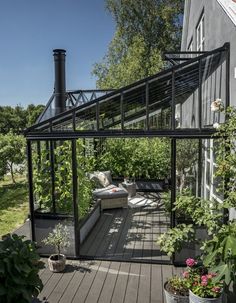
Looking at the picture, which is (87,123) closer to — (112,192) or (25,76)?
(112,192)

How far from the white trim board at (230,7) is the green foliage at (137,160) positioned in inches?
290

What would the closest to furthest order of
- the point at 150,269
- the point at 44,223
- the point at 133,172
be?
1. the point at 150,269
2. the point at 44,223
3. the point at 133,172

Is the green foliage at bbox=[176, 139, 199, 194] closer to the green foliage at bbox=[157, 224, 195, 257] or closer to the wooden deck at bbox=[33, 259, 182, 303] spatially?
the green foliage at bbox=[157, 224, 195, 257]

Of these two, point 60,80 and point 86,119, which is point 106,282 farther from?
point 60,80

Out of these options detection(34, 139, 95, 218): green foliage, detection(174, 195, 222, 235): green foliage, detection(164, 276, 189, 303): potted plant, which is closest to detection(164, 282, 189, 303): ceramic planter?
detection(164, 276, 189, 303): potted plant

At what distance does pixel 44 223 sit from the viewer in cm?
660

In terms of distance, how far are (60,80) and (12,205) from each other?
526 cm

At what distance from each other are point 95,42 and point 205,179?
76.7 feet

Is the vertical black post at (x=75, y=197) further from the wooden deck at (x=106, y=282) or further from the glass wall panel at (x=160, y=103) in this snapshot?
the glass wall panel at (x=160, y=103)

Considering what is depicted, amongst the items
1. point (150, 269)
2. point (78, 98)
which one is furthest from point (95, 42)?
point (150, 269)

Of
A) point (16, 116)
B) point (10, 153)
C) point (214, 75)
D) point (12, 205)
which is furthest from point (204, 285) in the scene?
point (16, 116)

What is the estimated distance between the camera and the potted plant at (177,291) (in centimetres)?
452

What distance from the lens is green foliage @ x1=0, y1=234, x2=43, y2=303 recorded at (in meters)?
3.00

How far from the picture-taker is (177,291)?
4613 millimetres
